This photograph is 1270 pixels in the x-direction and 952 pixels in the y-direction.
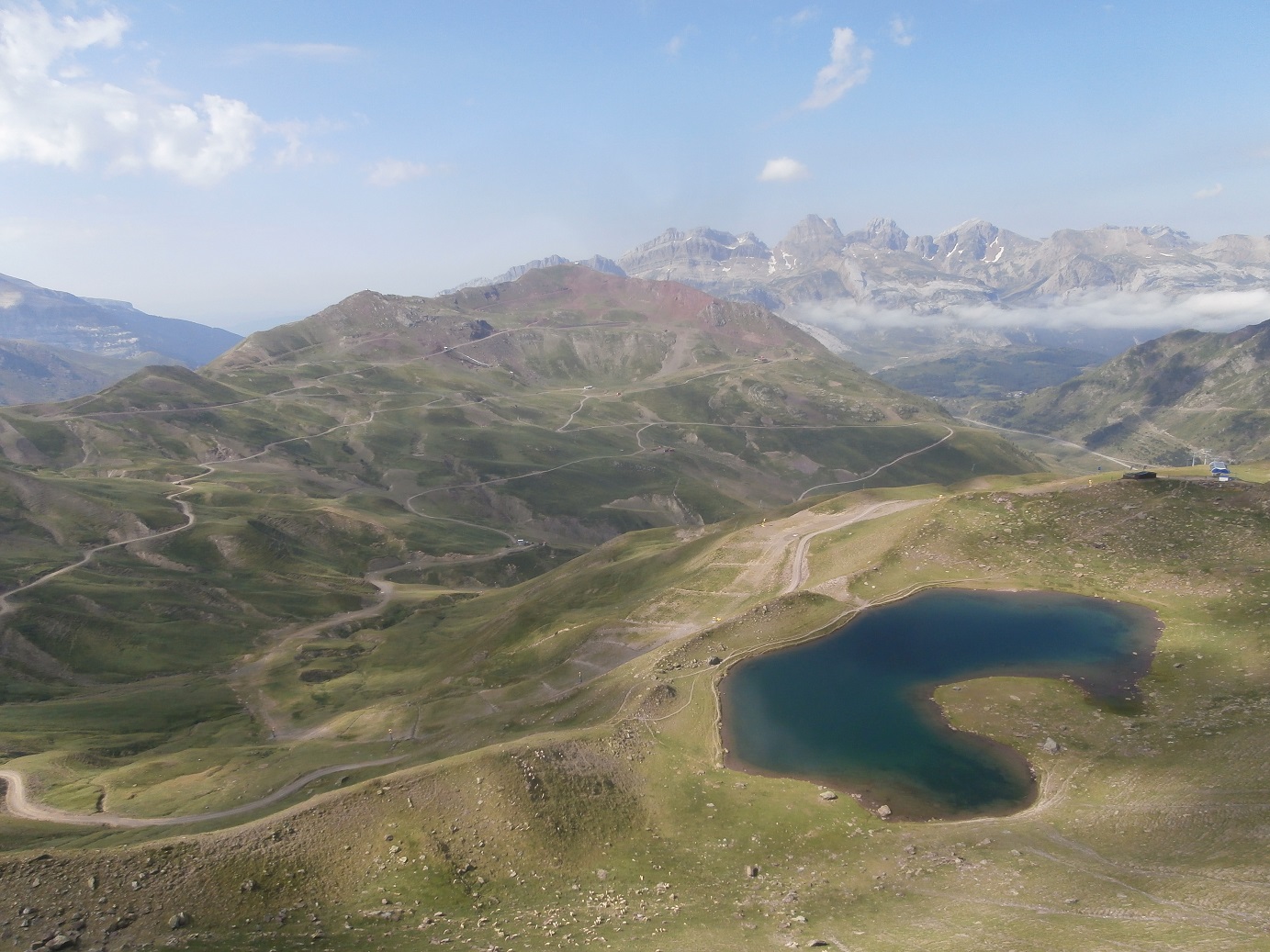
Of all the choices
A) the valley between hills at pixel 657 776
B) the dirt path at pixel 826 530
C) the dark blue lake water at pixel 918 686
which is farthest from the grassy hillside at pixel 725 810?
the dirt path at pixel 826 530

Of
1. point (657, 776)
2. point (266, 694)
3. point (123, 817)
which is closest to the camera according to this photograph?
point (657, 776)

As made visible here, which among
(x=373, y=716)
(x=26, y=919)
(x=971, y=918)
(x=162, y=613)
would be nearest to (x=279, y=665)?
(x=162, y=613)

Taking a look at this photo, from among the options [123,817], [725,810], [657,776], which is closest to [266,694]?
[123,817]

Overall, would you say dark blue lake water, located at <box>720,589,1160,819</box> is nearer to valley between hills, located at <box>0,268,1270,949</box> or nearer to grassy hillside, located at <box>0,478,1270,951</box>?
valley between hills, located at <box>0,268,1270,949</box>

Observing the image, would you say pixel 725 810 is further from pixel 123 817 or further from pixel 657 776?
pixel 123 817

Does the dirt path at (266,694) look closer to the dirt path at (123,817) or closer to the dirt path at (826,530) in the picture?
the dirt path at (123,817)

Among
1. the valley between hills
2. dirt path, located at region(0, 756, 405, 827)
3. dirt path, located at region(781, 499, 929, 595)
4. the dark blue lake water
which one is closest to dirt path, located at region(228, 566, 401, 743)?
the valley between hills

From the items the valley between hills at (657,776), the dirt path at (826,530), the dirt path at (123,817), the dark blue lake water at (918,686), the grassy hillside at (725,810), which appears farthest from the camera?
the dirt path at (826,530)
